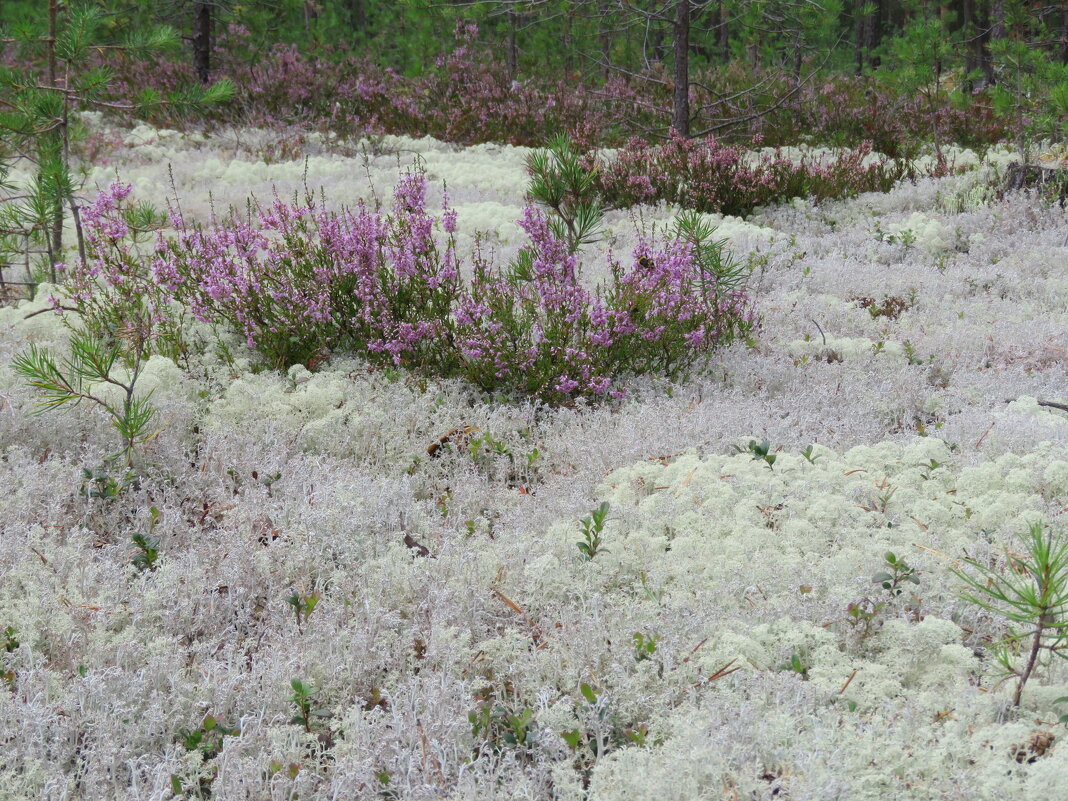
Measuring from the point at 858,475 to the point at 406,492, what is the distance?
177 centimetres

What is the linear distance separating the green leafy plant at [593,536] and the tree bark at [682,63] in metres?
8.32

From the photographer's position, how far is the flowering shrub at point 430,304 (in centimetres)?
427

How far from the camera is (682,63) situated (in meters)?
9.96

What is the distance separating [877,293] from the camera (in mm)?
6105

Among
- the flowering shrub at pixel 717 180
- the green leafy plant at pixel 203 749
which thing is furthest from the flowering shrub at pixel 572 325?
the flowering shrub at pixel 717 180

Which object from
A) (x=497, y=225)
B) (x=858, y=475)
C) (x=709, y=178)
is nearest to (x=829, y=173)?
(x=709, y=178)

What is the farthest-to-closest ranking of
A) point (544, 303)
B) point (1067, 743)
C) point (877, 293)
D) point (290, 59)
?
point (290, 59) → point (877, 293) → point (544, 303) → point (1067, 743)

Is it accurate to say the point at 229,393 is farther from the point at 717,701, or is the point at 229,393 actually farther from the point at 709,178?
the point at 709,178

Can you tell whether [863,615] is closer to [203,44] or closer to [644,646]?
[644,646]

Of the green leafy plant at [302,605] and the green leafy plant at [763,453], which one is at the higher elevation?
the green leafy plant at [763,453]

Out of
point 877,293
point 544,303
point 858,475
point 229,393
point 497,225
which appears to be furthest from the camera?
point 497,225

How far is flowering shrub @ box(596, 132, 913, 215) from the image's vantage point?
27.7 ft

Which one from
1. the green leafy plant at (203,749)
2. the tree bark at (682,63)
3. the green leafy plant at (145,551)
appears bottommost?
the green leafy plant at (203,749)

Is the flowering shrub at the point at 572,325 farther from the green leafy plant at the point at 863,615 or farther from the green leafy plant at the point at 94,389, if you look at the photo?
the green leafy plant at the point at 863,615
